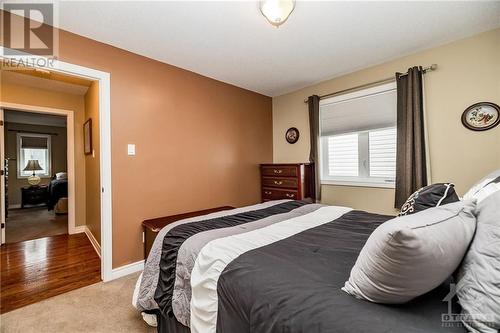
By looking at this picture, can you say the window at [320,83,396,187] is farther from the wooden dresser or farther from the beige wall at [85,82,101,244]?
the beige wall at [85,82,101,244]

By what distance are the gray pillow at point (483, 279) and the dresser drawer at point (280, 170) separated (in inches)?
97.7

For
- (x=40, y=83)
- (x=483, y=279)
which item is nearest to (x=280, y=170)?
(x=483, y=279)

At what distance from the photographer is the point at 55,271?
2.45 meters

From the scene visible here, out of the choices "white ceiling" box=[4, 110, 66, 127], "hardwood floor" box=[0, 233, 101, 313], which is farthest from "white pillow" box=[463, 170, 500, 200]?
"white ceiling" box=[4, 110, 66, 127]

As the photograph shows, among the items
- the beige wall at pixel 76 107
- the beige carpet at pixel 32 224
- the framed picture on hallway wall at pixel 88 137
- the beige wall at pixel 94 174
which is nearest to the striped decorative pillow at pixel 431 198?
the beige wall at pixel 94 174

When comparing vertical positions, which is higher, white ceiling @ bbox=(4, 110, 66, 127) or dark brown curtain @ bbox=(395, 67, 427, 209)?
white ceiling @ bbox=(4, 110, 66, 127)

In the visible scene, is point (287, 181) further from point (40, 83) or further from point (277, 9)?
point (40, 83)

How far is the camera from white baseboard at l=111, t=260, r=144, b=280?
2325 mm

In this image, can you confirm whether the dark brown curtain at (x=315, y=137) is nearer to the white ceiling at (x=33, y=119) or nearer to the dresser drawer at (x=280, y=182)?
the dresser drawer at (x=280, y=182)

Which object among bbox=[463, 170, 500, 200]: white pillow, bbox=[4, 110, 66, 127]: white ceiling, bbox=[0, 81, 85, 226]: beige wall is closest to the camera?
bbox=[463, 170, 500, 200]: white pillow

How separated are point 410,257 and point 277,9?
68.6 inches

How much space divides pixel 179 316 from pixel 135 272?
154 centimetres

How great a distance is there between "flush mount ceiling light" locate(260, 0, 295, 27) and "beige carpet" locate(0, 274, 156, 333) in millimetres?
2440

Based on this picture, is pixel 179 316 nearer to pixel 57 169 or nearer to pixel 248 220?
pixel 248 220
